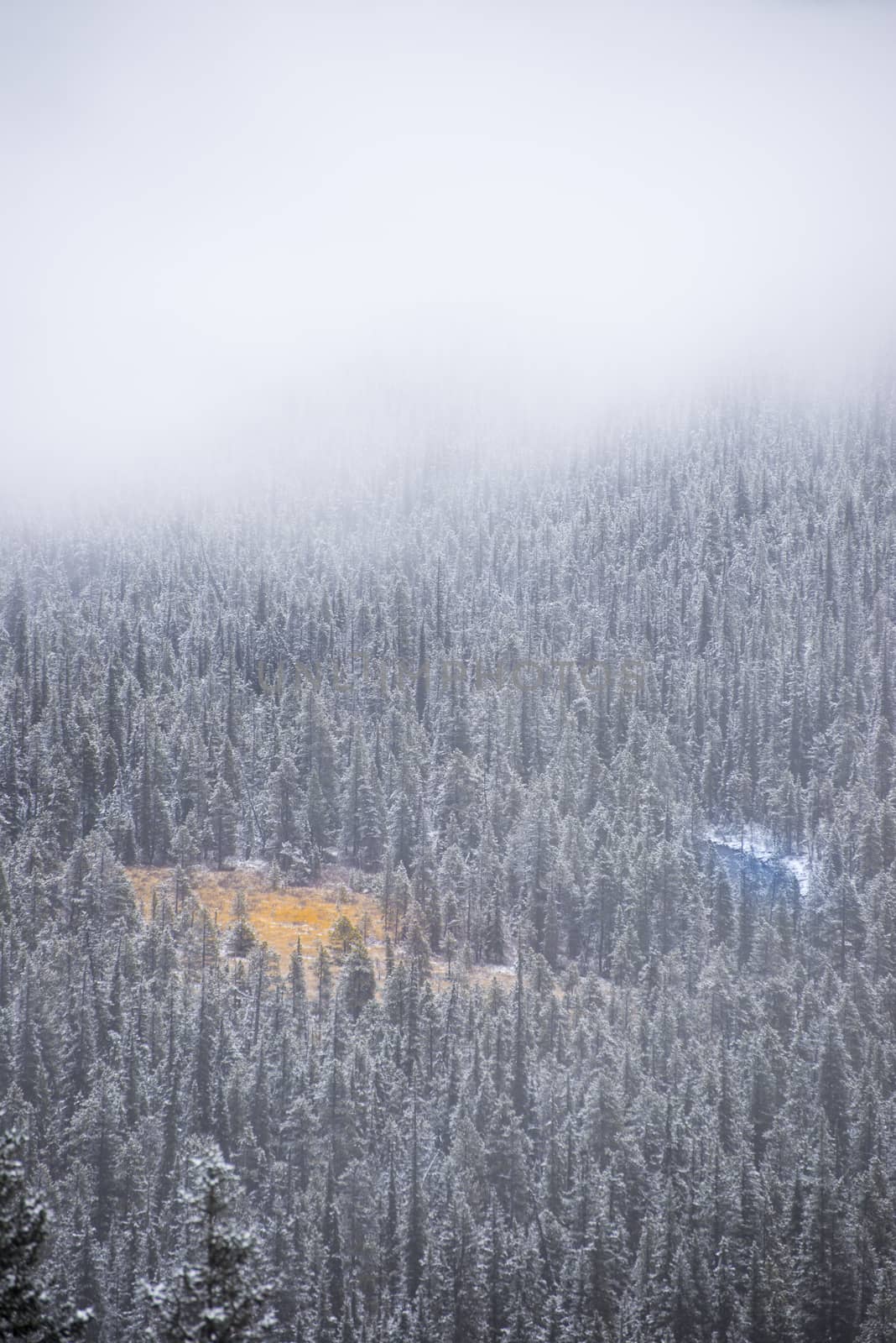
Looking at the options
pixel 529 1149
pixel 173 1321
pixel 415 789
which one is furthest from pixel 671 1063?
pixel 173 1321

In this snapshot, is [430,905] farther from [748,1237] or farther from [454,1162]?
[748,1237]

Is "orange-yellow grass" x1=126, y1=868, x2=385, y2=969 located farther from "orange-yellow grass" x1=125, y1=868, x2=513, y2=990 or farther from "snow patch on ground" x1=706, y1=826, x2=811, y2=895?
"snow patch on ground" x1=706, y1=826, x2=811, y2=895

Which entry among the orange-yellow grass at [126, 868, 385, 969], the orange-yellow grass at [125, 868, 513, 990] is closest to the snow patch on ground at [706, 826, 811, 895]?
the orange-yellow grass at [125, 868, 513, 990]

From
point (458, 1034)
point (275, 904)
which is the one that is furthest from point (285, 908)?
point (458, 1034)

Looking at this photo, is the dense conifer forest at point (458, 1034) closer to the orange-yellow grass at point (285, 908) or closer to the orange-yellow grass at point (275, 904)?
the orange-yellow grass at point (285, 908)

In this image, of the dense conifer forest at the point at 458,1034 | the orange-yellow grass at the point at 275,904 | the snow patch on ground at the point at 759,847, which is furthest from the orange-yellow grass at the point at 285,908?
the snow patch on ground at the point at 759,847

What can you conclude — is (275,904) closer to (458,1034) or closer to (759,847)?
(458,1034)
